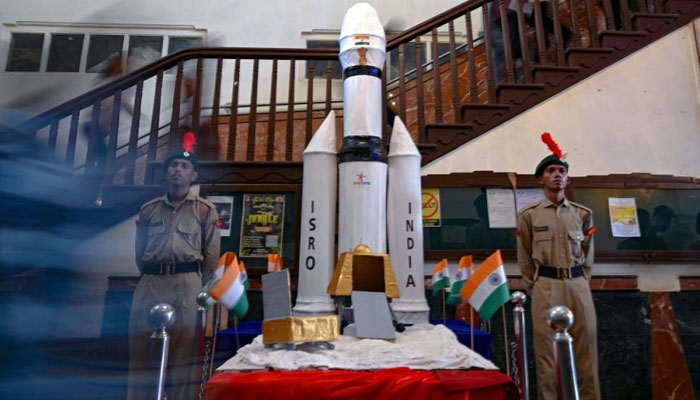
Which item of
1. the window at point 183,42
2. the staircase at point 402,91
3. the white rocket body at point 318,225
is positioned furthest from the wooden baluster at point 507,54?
the window at point 183,42

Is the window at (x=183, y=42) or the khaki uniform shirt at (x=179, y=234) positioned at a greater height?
the window at (x=183, y=42)

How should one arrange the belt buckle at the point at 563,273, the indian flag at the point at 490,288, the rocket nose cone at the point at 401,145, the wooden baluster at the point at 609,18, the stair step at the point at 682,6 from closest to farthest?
the indian flag at the point at 490,288, the belt buckle at the point at 563,273, the rocket nose cone at the point at 401,145, the wooden baluster at the point at 609,18, the stair step at the point at 682,6

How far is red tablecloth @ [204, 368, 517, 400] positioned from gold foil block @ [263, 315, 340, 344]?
0.30 m

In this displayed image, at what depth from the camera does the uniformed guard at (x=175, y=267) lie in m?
2.21

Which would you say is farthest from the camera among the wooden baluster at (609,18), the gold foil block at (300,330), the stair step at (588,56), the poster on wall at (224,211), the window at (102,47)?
the window at (102,47)

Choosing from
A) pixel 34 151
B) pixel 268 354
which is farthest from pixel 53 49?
pixel 34 151

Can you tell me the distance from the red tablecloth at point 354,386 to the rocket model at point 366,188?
1124 mm

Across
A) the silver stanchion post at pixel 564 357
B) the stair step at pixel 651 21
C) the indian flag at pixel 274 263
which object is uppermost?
the stair step at pixel 651 21

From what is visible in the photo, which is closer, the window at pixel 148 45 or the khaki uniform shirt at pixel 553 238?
the khaki uniform shirt at pixel 553 238

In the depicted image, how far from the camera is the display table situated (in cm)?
243

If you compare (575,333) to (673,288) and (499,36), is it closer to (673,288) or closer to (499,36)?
(673,288)

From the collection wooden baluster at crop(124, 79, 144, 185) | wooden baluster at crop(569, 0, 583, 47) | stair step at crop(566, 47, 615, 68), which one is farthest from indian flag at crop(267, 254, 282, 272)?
wooden baluster at crop(569, 0, 583, 47)

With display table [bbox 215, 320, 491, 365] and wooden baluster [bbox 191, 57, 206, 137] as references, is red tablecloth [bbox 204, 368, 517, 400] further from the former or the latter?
wooden baluster [bbox 191, 57, 206, 137]

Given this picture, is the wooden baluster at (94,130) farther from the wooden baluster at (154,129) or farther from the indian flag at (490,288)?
the indian flag at (490,288)
